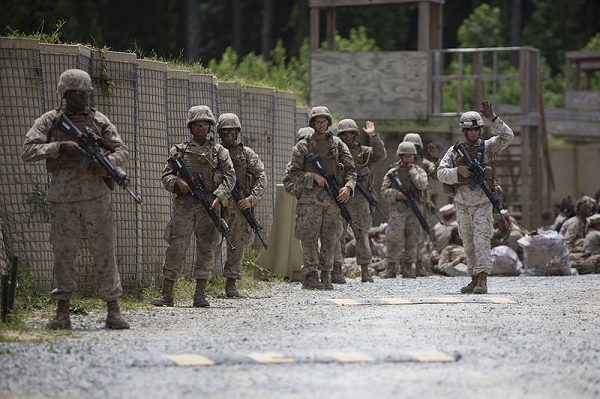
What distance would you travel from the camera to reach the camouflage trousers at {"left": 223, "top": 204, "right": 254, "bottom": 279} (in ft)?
53.2

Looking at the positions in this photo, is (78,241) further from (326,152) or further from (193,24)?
(193,24)

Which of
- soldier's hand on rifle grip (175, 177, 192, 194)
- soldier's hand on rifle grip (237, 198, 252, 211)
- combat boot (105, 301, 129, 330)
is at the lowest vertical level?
combat boot (105, 301, 129, 330)

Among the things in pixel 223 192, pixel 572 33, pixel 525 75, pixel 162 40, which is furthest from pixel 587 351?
pixel 572 33

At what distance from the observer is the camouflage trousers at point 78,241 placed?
1216 cm

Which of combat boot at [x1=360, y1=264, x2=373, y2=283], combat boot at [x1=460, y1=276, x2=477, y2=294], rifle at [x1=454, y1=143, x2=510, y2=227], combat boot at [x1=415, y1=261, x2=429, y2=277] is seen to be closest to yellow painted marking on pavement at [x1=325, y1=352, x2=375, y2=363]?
rifle at [x1=454, y1=143, x2=510, y2=227]

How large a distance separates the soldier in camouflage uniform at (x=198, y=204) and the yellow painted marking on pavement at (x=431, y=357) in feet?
14.7

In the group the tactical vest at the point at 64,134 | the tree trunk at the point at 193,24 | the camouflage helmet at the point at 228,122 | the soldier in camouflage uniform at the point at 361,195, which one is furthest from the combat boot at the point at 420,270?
the tree trunk at the point at 193,24

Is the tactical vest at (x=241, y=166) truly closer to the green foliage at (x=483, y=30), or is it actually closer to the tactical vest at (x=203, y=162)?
the tactical vest at (x=203, y=162)

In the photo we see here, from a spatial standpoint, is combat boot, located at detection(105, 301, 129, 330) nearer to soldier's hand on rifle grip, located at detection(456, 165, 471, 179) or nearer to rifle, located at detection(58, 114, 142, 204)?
rifle, located at detection(58, 114, 142, 204)

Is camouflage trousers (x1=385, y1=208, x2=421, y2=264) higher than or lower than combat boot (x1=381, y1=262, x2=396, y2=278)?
higher

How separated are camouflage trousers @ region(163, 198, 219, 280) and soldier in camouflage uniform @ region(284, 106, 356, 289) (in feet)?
7.56

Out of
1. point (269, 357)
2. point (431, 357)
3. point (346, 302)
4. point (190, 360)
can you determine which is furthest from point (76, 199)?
point (346, 302)

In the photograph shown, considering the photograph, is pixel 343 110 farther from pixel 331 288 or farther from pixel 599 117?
pixel 331 288

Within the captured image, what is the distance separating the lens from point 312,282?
17.2 m
